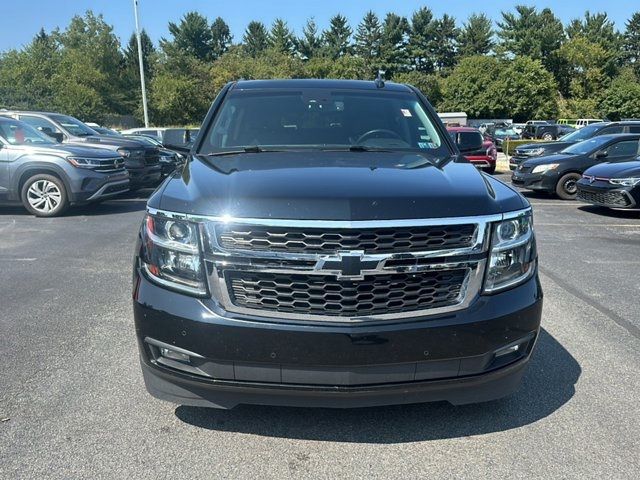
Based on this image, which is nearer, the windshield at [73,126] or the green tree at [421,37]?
the windshield at [73,126]

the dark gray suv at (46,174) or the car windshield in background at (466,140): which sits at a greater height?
the car windshield in background at (466,140)

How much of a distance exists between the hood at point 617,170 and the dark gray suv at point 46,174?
8932 mm

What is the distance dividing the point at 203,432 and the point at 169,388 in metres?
0.36

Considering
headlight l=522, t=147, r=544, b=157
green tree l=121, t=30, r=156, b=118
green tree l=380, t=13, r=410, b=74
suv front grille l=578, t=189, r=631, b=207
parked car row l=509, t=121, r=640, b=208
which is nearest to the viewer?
suv front grille l=578, t=189, r=631, b=207

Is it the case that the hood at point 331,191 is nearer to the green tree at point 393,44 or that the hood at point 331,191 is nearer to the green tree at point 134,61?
the green tree at point 134,61

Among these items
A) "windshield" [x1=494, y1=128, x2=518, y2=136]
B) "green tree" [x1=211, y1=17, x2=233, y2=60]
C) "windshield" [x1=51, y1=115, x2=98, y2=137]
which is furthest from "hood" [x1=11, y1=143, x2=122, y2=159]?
"green tree" [x1=211, y1=17, x2=233, y2=60]

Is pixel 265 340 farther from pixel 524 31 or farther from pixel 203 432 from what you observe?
pixel 524 31

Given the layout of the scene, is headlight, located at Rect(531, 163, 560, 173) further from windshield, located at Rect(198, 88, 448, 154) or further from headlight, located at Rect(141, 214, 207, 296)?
headlight, located at Rect(141, 214, 207, 296)

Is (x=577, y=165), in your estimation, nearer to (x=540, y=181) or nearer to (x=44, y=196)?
(x=540, y=181)

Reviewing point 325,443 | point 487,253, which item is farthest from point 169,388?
point 487,253

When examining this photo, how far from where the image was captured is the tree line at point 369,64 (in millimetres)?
55656

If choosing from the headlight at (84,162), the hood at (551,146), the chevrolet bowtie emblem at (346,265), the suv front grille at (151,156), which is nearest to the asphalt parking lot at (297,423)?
the chevrolet bowtie emblem at (346,265)

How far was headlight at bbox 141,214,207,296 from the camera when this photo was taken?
262 cm

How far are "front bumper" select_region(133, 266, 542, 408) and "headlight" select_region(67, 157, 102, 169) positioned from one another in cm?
803
